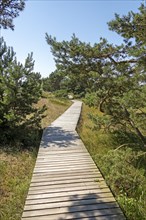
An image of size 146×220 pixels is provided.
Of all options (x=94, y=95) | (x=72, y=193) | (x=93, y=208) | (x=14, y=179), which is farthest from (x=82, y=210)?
(x=94, y=95)

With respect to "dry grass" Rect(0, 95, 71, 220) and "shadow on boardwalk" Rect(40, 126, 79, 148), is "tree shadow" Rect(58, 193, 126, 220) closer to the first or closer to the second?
"dry grass" Rect(0, 95, 71, 220)

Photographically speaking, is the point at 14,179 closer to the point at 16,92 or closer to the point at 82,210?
the point at 82,210

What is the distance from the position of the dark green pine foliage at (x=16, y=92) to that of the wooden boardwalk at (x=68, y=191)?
203cm

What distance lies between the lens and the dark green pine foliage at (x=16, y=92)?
8.59 metres

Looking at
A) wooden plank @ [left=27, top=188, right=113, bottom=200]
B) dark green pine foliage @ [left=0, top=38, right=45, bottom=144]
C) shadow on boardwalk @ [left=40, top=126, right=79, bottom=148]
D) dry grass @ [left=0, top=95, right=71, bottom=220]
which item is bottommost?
dry grass @ [left=0, top=95, right=71, bottom=220]

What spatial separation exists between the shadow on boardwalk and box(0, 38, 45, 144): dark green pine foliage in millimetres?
1285

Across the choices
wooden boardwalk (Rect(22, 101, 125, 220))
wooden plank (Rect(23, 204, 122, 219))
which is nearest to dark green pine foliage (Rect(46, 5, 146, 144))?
wooden boardwalk (Rect(22, 101, 125, 220))

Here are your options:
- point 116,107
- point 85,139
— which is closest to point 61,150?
point 85,139

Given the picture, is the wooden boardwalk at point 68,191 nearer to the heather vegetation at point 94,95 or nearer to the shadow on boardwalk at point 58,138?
the heather vegetation at point 94,95

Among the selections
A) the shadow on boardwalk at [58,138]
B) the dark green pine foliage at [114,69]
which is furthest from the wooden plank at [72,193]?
the shadow on boardwalk at [58,138]

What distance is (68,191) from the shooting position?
496 centimetres

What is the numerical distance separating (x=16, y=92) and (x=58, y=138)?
307 centimetres

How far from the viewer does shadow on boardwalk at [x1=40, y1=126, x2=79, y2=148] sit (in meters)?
9.07

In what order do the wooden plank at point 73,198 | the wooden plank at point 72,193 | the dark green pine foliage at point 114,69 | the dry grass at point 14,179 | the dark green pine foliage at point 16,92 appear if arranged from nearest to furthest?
the dry grass at point 14,179 < the wooden plank at point 73,198 < the wooden plank at point 72,193 < the dark green pine foliage at point 114,69 < the dark green pine foliage at point 16,92
